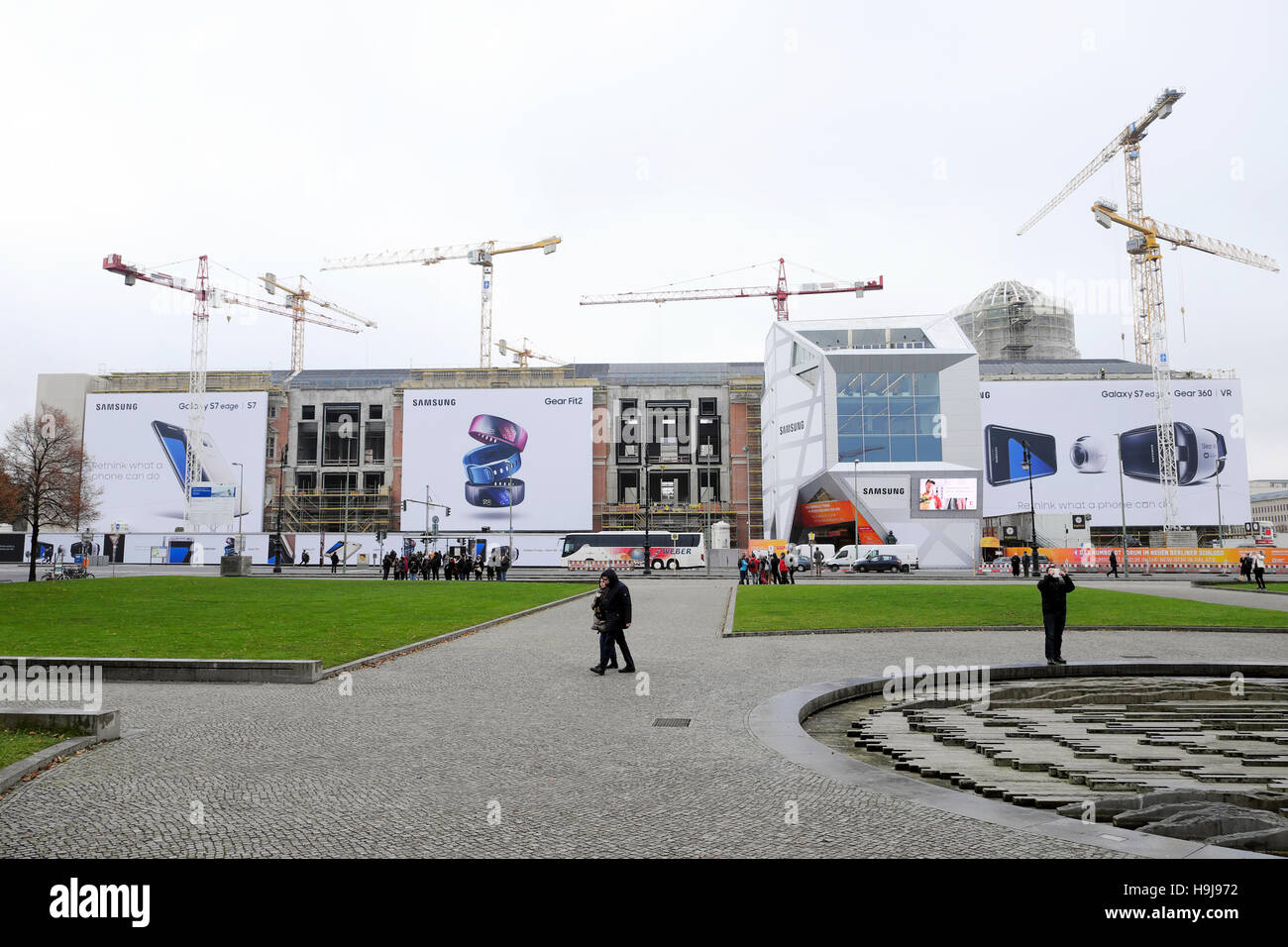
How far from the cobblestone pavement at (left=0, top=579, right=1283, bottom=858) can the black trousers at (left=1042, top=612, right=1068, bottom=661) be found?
2.99 m

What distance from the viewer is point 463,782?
6512 mm

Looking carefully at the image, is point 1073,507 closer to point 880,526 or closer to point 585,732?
point 880,526

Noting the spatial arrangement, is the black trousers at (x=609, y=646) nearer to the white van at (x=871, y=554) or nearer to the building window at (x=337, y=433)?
the white van at (x=871, y=554)

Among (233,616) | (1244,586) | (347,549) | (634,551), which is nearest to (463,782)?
(233,616)

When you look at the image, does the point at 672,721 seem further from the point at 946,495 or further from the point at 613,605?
the point at 946,495

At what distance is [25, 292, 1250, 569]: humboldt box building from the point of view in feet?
231

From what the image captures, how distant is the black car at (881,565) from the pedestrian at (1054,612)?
46518 mm

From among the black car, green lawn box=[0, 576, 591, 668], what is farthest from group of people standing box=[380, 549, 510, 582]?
the black car

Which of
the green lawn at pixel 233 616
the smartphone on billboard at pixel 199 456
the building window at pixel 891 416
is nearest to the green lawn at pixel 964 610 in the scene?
the green lawn at pixel 233 616

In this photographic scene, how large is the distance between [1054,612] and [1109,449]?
77.9 metres

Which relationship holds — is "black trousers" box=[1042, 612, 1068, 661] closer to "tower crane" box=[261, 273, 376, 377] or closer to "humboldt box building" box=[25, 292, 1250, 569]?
"humboldt box building" box=[25, 292, 1250, 569]
